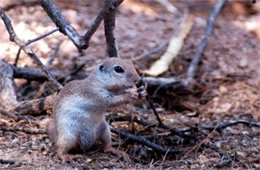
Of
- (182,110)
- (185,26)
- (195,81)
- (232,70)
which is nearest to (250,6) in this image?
(185,26)

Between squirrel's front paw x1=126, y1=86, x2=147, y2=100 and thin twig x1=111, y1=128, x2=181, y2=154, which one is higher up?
squirrel's front paw x1=126, y1=86, x2=147, y2=100

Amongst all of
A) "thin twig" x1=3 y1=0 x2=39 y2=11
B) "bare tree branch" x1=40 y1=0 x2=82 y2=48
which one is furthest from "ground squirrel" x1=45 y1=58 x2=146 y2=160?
"thin twig" x1=3 y1=0 x2=39 y2=11

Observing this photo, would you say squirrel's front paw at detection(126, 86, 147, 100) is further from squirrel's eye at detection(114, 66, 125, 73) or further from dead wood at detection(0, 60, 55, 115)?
dead wood at detection(0, 60, 55, 115)

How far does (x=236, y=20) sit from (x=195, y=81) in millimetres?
2498

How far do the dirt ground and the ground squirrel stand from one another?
0.53 ft

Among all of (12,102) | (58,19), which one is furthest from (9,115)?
(58,19)

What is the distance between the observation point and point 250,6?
27.7 feet

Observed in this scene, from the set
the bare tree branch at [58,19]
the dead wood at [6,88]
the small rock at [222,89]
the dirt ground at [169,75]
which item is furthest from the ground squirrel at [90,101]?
the small rock at [222,89]

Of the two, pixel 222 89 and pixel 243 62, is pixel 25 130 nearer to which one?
pixel 222 89

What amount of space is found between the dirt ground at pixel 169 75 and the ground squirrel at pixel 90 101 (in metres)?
0.16

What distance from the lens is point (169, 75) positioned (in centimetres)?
618

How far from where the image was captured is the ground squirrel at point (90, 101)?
3805mm

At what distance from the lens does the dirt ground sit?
3.96m

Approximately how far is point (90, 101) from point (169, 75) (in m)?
2.49
